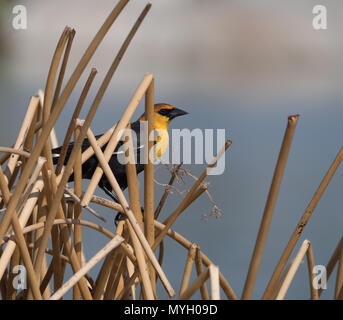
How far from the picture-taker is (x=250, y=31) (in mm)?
Result: 6332

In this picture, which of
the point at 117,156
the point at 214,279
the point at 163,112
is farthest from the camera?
the point at 163,112

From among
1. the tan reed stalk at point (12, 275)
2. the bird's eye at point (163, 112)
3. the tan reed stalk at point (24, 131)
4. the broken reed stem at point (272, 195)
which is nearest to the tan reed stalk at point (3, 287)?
the tan reed stalk at point (12, 275)

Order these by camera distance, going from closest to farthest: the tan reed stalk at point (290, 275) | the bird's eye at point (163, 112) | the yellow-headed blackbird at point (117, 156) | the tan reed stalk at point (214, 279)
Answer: the tan reed stalk at point (214, 279), the tan reed stalk at point (290, 275), the yellow-headed blackbird at point (117, 156), the bird's eye at point (163, 112)

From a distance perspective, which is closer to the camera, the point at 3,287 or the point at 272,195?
the point at 272,195

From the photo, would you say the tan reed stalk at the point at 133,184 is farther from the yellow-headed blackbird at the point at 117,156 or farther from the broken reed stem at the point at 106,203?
the yellow-headed blackbird at the point at 117,156

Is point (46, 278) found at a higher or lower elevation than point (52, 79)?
lower

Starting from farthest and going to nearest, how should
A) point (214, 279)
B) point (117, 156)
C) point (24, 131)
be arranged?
point (117, 156), point (24, 131), point (214, 279)

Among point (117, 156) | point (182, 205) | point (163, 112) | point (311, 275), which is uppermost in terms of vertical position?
point (163, 112)

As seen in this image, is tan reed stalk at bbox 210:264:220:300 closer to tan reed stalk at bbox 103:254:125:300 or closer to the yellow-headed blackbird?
tan reed stalk at bbox 103:254:125:300

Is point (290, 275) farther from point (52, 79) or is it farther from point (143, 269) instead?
point (52, 79)

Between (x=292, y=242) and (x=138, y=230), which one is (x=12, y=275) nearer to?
(x=138, y=230)

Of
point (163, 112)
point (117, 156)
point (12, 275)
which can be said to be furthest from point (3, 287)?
point (163, 112)
